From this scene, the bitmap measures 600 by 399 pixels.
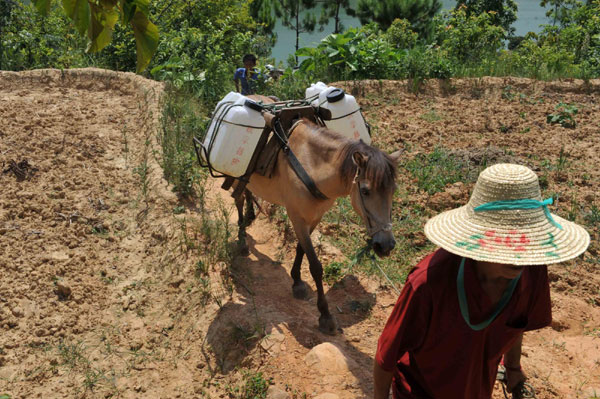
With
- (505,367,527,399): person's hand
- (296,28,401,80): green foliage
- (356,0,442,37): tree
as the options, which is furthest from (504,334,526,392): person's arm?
(356,0,442,37): tree

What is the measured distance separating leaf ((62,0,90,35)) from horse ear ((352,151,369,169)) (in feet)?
7.89

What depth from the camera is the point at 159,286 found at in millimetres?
5109

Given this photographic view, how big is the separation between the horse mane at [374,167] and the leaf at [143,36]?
2218mm

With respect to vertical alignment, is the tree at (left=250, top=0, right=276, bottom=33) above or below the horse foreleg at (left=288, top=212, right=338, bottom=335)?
above

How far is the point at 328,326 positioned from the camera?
14.7ft

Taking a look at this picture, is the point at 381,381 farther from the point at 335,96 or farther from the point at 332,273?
the point at 335,96

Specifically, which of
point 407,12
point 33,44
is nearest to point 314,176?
point 33,44

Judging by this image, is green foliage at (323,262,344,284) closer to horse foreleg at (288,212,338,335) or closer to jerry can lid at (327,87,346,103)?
horse foreleg at (288,212,338,335)

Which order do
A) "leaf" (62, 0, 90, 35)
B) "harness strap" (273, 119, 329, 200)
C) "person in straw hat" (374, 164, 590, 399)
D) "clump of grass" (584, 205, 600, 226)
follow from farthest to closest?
"clump of grass" (584, 205, 600, 226)
"harness strap" (273, 119, 329, 200)
"person in straw hat" (374, 164, 590, 399)
"leaf" (62, 0, 90, 35)

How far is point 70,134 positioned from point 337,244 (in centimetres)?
424

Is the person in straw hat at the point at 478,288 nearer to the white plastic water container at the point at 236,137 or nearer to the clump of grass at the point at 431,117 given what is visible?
the white plastic water container at the point at 236,137

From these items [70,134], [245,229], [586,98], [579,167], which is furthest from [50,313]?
[586,98]

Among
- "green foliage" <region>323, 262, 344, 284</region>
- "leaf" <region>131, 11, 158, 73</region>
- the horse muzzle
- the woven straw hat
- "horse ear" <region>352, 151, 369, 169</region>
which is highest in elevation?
"leaf" <region>131, 11, 158, 73</region>

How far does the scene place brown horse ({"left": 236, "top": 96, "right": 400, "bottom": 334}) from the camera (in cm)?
383
